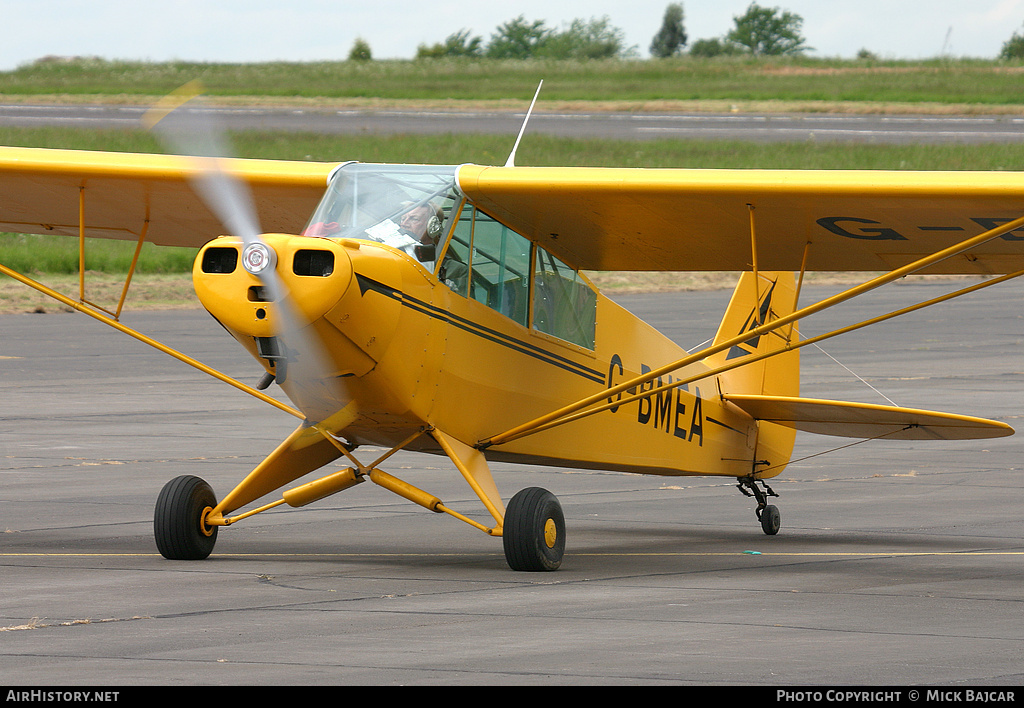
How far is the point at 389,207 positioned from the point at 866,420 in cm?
477

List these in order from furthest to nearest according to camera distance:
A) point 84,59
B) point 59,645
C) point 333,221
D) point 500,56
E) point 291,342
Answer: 1. point 500,56
2. point 84,59
3. point 333,221
4. point 291,342
5. point 59,645

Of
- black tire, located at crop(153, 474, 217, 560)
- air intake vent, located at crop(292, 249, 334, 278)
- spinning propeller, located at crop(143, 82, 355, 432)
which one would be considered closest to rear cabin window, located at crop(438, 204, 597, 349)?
spinning propeller, located at crop(143, 82, 355, 432)

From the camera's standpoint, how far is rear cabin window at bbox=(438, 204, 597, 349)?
31.6 feet

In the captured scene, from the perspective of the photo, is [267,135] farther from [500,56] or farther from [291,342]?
[500,56]

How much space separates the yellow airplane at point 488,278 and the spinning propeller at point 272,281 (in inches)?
0.8

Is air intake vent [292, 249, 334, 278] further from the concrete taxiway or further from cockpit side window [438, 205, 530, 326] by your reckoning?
the concrete taxiway

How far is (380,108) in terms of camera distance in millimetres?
62438

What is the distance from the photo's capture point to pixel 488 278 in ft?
32.6

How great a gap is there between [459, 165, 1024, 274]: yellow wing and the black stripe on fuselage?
2.73 feet

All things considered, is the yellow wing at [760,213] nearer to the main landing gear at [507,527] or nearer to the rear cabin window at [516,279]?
the rear cabin window at [516,279]

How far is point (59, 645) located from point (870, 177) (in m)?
5.79

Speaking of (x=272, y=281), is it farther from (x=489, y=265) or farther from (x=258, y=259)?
(x=489, y=265)

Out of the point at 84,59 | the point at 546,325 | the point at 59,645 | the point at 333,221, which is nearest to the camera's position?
the point at 59,645
